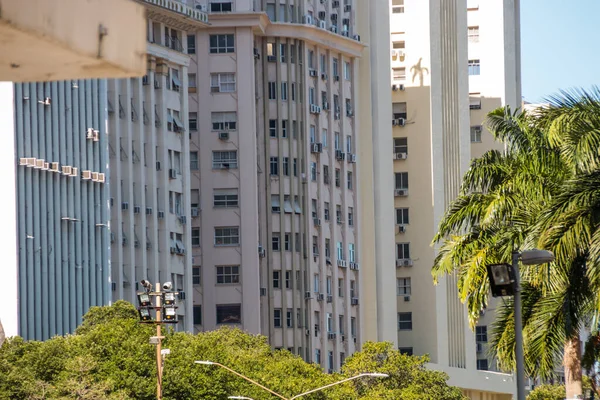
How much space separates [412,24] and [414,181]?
12.1 m

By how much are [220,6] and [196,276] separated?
17.3 m

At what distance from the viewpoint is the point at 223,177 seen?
95125 millimetres

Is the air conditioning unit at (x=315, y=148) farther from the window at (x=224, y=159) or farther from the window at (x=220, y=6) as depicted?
the window at (x=220, y=6)

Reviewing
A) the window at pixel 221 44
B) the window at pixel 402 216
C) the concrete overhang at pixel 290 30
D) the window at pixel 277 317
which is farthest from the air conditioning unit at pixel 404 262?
the window at pixel 221 44

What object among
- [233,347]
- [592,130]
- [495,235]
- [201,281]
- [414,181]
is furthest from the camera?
[414,181]

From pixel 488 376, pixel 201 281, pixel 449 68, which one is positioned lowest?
pixel 488 376

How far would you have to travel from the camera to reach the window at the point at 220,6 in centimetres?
9612

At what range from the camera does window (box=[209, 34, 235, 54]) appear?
96250 millimetres

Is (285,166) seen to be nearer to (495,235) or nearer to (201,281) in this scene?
(201,281)

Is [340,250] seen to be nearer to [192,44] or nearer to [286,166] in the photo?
[286,166]

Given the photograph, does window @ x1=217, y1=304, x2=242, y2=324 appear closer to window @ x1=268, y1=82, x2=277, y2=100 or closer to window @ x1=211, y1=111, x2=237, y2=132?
window @ x1=211, y1=111, x2=237, y2=132

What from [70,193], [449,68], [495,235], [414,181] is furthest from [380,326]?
[495,235]

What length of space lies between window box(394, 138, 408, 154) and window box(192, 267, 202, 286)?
2640cm

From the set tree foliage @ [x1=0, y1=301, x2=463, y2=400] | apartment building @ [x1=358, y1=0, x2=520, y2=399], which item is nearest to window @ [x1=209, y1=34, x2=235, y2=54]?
apartment building @ [x1=358, y1=0, x2=520, y2=399]
